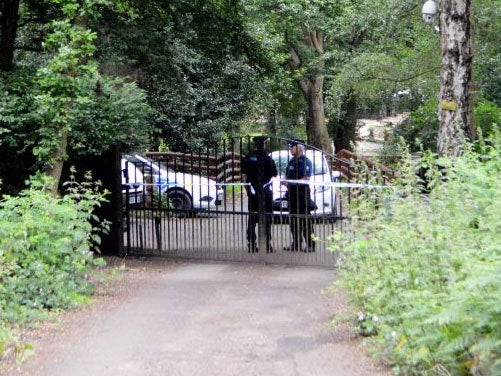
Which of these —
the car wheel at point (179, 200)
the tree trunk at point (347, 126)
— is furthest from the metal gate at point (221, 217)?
the tree trunk at point (347, 126)

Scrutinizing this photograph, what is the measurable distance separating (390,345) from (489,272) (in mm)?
2012

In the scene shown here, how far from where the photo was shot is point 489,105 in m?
21.9

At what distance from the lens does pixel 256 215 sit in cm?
1331

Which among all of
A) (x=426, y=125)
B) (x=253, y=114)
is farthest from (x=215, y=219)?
(x=253, y=114)

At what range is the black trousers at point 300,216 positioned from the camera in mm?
12812

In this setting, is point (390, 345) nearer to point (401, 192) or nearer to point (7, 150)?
point (401, 192)

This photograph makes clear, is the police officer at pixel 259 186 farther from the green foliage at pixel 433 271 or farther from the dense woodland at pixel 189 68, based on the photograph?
the green foliage at pixel 433 271

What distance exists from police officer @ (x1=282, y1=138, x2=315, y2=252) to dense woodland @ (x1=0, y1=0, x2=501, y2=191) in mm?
2947

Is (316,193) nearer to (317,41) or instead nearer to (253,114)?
(253,114)

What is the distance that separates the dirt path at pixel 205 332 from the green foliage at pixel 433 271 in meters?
0.53

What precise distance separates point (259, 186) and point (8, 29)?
5732mm

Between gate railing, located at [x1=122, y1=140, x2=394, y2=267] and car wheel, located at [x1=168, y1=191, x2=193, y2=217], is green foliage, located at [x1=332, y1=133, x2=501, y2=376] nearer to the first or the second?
gate railing, located at [x1=122, y1=140, x2=394, y2=267]

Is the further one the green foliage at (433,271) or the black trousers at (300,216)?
the black trousers at (300,216)

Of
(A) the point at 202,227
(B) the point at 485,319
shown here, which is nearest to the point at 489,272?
(B) the point at 485,319
